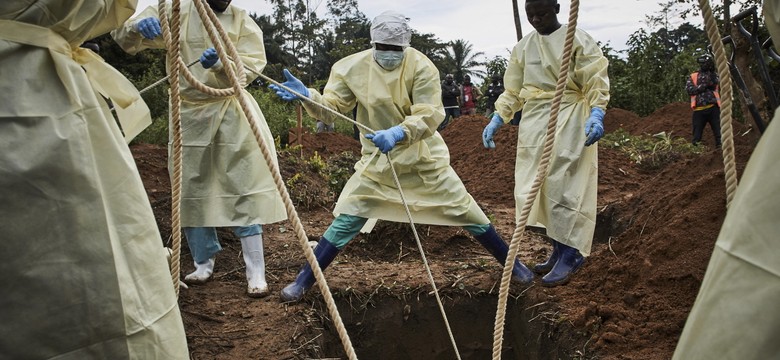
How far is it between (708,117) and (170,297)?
376 inches

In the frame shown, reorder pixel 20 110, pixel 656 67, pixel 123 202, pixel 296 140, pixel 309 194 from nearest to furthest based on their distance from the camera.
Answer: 1. pixel 20 110
2. pixel 123 202
3. pixel 309 194
4. pixel 296 140
5. pixel 656 67

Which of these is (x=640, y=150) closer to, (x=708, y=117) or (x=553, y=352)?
(x=708, y=117)

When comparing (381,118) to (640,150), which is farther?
(640,150)

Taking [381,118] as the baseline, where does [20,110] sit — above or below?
above

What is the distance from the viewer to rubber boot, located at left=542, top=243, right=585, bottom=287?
14.0ft

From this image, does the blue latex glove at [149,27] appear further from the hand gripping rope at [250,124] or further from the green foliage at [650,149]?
the green foliage at [650,149]

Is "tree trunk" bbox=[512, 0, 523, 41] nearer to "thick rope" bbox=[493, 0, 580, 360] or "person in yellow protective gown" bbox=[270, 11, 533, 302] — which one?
"person in yellow protective gown" bbox=[270, 11, 533, 302]

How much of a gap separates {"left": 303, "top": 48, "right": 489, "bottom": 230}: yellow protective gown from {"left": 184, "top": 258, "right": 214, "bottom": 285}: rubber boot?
1.00m

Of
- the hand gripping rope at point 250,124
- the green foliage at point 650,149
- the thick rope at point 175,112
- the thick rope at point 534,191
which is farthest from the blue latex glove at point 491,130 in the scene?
the green foliage at point 650,149

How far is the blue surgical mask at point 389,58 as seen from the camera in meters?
3.86

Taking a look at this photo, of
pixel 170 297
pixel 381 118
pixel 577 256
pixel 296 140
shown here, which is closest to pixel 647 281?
pixel 577 256

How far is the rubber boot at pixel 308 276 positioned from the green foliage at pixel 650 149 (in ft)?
18.8

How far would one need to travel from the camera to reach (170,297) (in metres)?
1.73

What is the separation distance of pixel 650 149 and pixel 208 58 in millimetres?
7670
